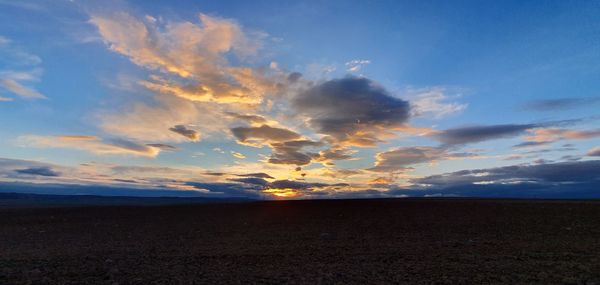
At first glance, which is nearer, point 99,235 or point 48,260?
point 48,260

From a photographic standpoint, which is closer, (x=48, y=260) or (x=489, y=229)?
(x=48, y=260)

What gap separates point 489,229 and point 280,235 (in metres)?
15.7

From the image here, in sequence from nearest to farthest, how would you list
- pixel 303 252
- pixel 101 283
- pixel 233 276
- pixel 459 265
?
pixel 101 283, pixel 233 276, pixel 459 265, pixel 303 252

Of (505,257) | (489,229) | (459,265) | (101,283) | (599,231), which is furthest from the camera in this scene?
(489,229)

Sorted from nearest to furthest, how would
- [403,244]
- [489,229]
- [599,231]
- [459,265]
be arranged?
[459,265] < [403,244] < [599,231] < [489,229]

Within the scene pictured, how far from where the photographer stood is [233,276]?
14703mm

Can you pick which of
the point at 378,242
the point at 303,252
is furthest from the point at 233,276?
the point at 378,242

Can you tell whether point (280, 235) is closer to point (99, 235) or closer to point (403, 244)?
point (403, 244)

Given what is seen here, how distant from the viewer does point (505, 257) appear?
58.5ft

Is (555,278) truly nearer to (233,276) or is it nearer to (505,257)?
(505,257)

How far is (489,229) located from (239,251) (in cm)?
1969

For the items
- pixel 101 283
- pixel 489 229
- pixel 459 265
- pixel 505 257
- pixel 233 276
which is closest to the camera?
pixel 101 283

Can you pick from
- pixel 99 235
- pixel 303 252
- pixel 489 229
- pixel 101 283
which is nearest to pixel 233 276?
pixel 101 283

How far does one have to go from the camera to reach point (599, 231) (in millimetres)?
27234
